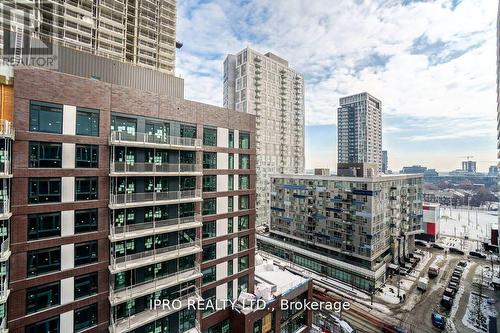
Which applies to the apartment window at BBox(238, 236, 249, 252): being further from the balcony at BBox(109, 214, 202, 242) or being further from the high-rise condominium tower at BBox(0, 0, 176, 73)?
the high-rise condominium tower at BBox(0, 0, 176, 73)

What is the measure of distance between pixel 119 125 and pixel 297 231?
49399mm

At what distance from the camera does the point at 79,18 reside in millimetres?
57531

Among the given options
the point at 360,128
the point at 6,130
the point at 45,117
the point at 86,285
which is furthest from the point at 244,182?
the point at 360,128

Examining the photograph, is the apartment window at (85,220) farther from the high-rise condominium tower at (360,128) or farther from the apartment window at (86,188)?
the high-rise condominium tower at (360,128)

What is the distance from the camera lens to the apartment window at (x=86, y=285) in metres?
16.7

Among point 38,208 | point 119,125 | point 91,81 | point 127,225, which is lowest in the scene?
point 127,225

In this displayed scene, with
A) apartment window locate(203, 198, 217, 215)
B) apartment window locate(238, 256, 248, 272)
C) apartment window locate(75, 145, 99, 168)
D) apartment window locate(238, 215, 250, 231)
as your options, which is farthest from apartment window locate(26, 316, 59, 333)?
apartment window locate(238, 215, 250, 231)

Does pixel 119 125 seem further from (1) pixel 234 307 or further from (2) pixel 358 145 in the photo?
(2) pixel 358 145

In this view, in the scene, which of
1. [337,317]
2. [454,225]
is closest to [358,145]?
[454,225]

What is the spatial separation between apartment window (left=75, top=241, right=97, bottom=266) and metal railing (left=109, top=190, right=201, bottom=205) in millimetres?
3324

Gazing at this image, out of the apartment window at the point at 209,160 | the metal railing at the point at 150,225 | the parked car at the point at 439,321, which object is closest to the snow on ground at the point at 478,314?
the parked car at the point at 439,321

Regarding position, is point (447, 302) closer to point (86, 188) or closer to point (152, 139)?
point (152, 139)

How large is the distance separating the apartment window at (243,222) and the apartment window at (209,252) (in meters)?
3.77

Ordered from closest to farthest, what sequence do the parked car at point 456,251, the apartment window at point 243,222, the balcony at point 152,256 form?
the balcony at point 152,256, the apartment window at point 243,222, the parked car at point 456,251
